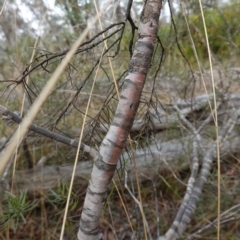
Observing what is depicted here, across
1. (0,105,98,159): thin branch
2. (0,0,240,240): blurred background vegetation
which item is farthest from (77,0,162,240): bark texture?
(0,0,240,240): blurred background vegetation

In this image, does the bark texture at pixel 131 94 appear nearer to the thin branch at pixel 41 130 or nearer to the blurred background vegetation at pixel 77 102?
the thin branch at pixel 41 130

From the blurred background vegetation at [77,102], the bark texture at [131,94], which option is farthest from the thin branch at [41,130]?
the blurred background vegetation at [77,102]

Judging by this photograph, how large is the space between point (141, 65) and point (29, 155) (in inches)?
37.6

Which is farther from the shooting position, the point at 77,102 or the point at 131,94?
the point at 77,102

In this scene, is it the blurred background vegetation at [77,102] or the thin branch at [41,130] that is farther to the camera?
the blurred background vegetation at [77,102]

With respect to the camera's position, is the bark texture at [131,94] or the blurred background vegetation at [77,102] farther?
the blurred background vegetation at [77,102]

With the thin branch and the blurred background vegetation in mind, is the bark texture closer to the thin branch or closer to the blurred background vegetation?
the thin branch

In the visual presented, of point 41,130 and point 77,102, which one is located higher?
point 41,130

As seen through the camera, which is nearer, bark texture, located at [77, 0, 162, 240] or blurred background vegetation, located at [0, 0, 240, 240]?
bark texture, located at [77, 0, 162, 240]

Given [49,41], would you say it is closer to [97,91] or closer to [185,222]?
[97,91]

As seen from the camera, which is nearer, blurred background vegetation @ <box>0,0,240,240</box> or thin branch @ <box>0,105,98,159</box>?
thin branch @ <box>0,105,98,159</box>

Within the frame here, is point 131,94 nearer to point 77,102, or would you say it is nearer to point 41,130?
point 41,130

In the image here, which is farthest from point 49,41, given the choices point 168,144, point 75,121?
point 168,144

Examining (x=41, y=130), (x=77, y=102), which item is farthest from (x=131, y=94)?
(x=77, y=102)
